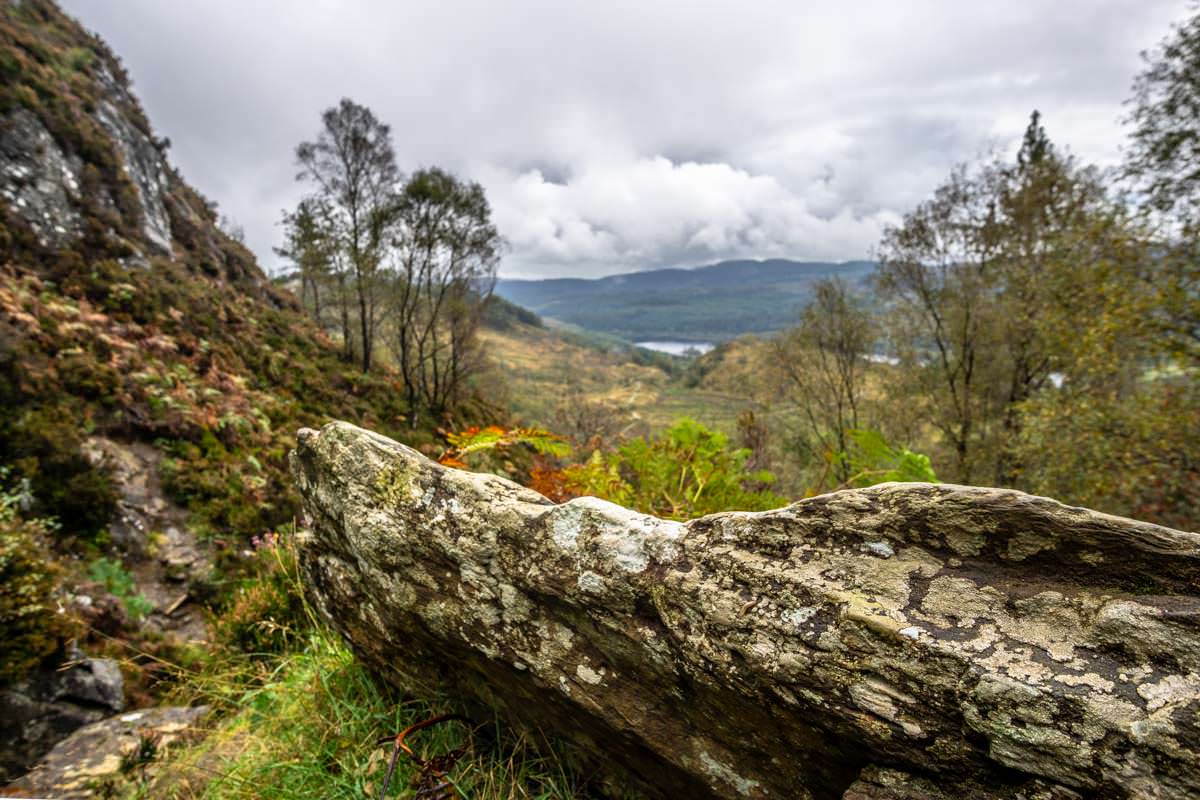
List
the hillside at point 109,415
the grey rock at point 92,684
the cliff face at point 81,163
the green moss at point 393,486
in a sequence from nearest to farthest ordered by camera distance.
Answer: the green moss at point 393,486 → the grey rock at point 92,684 → the hillside at point 109,415 → the cliff face at point 81,163

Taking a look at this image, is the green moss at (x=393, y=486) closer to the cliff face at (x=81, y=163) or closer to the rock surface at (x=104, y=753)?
the rock surface at (x=104, y=753)

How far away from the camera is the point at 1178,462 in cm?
902

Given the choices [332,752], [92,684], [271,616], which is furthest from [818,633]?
[92,684]

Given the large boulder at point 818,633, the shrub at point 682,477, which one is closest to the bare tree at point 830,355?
the shrub at point 682,477

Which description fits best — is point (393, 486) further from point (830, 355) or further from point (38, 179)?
point (830, 355)

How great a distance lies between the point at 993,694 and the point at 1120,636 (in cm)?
36

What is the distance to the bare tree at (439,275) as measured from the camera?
82.5ft

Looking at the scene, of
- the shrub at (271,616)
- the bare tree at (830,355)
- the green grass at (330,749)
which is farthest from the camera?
the bare tree at (830,355)

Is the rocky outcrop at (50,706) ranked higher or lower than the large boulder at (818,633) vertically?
lower

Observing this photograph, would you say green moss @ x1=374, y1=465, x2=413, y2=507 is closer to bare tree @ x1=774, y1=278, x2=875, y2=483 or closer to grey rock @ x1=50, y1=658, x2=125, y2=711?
grey rock @ x1=50, y1=658, x2=125, y2=711

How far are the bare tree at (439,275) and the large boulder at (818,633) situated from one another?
81.0 feet

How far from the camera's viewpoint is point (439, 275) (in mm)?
26703

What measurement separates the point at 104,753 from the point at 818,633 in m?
6.90

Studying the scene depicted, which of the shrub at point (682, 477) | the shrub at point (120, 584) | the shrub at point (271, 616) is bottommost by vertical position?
the shrub at point (120, 584)
